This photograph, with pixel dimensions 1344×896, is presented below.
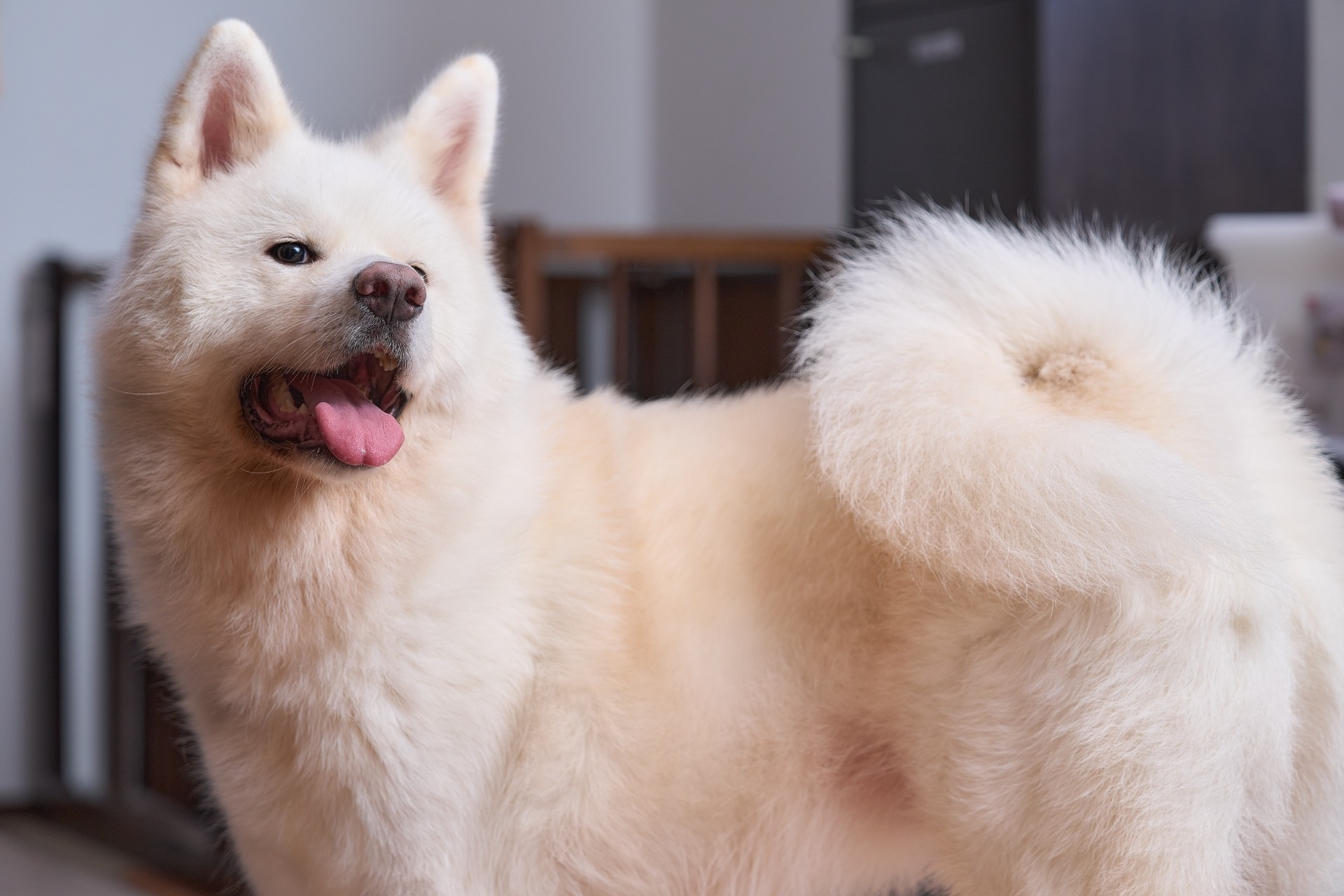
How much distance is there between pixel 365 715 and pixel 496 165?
3713 millimetres

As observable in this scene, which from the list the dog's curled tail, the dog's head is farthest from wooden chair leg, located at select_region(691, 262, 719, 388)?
the dog's head

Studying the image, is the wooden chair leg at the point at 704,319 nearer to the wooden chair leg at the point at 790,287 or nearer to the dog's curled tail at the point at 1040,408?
the wooden chair leg at the point at 790,287

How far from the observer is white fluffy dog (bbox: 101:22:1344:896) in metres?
1.03

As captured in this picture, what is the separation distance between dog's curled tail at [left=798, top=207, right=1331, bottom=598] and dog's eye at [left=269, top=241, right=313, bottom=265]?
56 centimetres

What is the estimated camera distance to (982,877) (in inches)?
43.0

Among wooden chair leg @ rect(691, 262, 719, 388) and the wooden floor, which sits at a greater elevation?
wooden chair leg @ rect(691, 262, 719, 388)

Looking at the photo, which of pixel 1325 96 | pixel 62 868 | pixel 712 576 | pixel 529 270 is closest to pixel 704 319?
pixel 529 270

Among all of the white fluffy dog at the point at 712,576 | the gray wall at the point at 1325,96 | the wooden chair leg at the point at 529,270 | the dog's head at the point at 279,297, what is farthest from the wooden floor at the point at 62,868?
the gray wall at the point at 1325,96

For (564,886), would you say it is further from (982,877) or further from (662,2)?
(662,2)

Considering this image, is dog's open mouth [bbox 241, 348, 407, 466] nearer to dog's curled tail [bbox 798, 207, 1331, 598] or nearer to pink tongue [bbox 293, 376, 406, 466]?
pink tongue [bbox 293, 376, 406, 466]

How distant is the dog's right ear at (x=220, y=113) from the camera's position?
1122mm

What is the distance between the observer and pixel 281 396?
1.09m

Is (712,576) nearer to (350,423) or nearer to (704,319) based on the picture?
(350,423)

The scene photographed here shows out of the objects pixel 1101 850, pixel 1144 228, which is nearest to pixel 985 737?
pixel 1101 850
